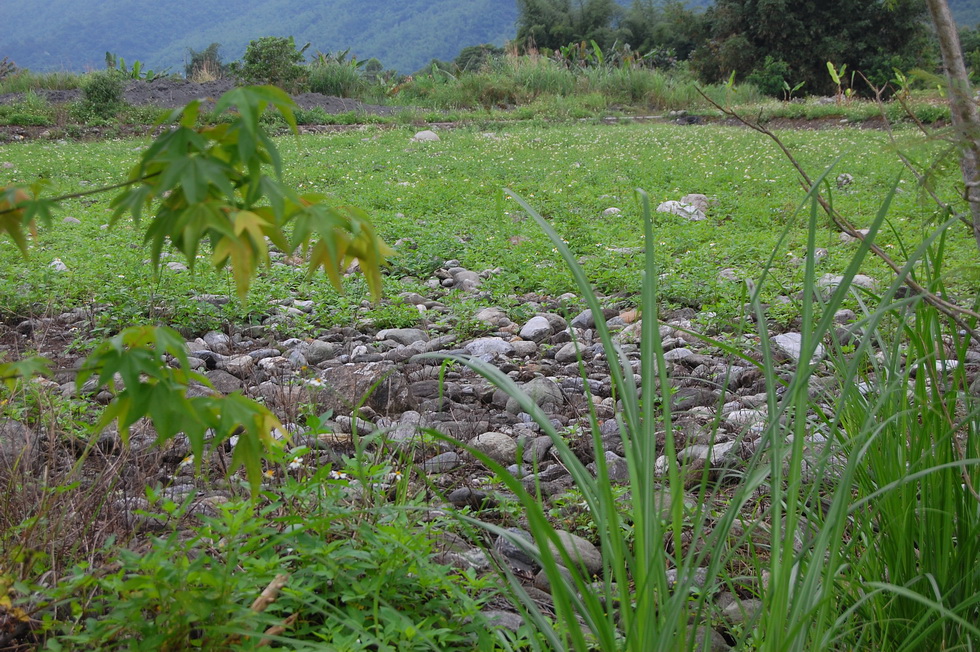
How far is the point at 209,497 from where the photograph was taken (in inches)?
70.8

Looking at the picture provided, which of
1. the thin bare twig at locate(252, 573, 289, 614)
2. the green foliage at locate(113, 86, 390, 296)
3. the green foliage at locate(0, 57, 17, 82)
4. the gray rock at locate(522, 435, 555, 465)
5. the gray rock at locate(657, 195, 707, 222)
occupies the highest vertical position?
the green foliage at locate(0, 57, 17, 82)

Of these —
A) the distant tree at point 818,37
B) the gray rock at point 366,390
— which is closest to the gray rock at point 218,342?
the gray rock at point 366,390

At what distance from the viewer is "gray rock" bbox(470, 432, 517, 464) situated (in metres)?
2.25

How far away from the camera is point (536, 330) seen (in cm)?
344

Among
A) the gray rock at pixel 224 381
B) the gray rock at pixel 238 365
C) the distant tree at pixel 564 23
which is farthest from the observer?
the distant tree at pixel 564 23

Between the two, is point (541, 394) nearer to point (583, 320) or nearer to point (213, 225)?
point (583, 320)

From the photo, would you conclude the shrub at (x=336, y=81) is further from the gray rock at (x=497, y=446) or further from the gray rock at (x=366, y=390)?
the gray rock at (x=497, y=446)

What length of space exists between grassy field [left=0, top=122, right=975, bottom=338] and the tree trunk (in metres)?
0.10

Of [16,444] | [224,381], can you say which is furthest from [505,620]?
[224,381]

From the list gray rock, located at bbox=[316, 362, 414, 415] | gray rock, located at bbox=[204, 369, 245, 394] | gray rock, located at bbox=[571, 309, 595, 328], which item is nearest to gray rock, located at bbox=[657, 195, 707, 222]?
gray rock, located at bbox=[571, 309, 595, 328]

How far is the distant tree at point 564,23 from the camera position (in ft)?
115

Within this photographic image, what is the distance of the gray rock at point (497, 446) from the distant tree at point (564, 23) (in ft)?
115

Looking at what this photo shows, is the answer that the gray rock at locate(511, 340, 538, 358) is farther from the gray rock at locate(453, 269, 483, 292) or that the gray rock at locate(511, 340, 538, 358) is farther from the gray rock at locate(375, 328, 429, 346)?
the gray rock at locate(453, 269, 483, 292)

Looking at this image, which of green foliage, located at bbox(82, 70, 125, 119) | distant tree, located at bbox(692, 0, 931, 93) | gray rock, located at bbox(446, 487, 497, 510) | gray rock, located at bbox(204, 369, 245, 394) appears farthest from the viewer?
distant tree, located at bbox(692, 0, 931, 93)
